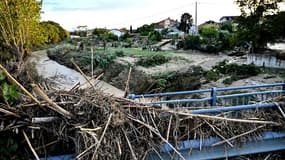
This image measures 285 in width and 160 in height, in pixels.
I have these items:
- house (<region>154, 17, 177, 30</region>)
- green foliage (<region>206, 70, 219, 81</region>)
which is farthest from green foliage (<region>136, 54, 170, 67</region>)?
house (<region>154, 17, 177, 30</region>)

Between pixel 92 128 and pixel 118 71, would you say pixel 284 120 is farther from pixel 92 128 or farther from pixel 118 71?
pixel 118 71

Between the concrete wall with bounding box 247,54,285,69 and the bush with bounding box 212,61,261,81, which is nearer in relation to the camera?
the bush with bounding box 212,61,261,81

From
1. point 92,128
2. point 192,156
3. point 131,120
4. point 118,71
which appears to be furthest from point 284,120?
point 118,71

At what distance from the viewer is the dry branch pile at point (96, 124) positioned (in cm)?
258

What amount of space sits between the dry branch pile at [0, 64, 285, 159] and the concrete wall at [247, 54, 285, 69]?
53.8 feet

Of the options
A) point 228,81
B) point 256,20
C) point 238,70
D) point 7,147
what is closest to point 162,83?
point 228,81

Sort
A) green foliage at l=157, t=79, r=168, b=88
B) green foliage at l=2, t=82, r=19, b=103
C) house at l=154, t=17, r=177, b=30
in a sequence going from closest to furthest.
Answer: green foliage at l=2, t=82, r=19, b=103, green foliage at l=157, t=79, r=168, b=88, house at l=154, t=17, r=177, b=30

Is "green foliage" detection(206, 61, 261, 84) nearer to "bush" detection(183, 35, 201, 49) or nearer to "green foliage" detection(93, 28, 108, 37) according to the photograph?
"bush" detection(183, 35, 201, 49)

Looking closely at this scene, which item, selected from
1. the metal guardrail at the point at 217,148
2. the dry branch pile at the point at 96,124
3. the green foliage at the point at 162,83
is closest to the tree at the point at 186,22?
the green foliage at the point at 162,83

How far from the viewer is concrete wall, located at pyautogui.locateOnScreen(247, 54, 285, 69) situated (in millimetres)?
17972

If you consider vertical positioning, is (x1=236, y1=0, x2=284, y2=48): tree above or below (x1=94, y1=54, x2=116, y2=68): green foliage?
above

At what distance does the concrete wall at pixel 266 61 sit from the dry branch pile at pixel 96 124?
16.4 meters

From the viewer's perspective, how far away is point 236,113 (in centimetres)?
333

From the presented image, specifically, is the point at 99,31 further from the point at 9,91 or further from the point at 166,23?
the point at 9,91
